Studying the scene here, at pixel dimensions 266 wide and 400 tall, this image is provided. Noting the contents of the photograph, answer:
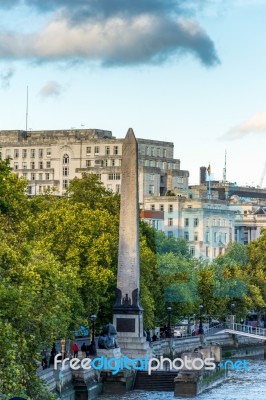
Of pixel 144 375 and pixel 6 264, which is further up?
pixel 6 264

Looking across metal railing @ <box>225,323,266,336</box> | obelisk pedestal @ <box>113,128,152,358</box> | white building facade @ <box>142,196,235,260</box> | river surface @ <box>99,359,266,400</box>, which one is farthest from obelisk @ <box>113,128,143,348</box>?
white building facade @ <box>142,196,235,260</box>

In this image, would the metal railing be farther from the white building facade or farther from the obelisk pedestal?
A: the white building facade

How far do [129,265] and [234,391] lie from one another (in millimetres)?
9664

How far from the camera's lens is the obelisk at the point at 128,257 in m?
87.8

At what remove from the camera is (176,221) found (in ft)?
646

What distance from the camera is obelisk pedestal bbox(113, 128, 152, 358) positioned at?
8781 centimetres

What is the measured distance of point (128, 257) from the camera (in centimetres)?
8769

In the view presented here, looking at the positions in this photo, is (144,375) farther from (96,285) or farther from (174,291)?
(174,291)

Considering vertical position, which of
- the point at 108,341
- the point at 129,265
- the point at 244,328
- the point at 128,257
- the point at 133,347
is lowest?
the point at 133,347

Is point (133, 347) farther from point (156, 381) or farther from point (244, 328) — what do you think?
point (244, 328)

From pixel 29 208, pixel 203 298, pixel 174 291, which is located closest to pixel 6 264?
pixel 29 208

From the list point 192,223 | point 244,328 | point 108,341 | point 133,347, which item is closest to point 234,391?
point 133,347

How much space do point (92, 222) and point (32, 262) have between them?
29.1 metres

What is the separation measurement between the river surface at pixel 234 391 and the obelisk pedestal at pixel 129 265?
5.61 meters
